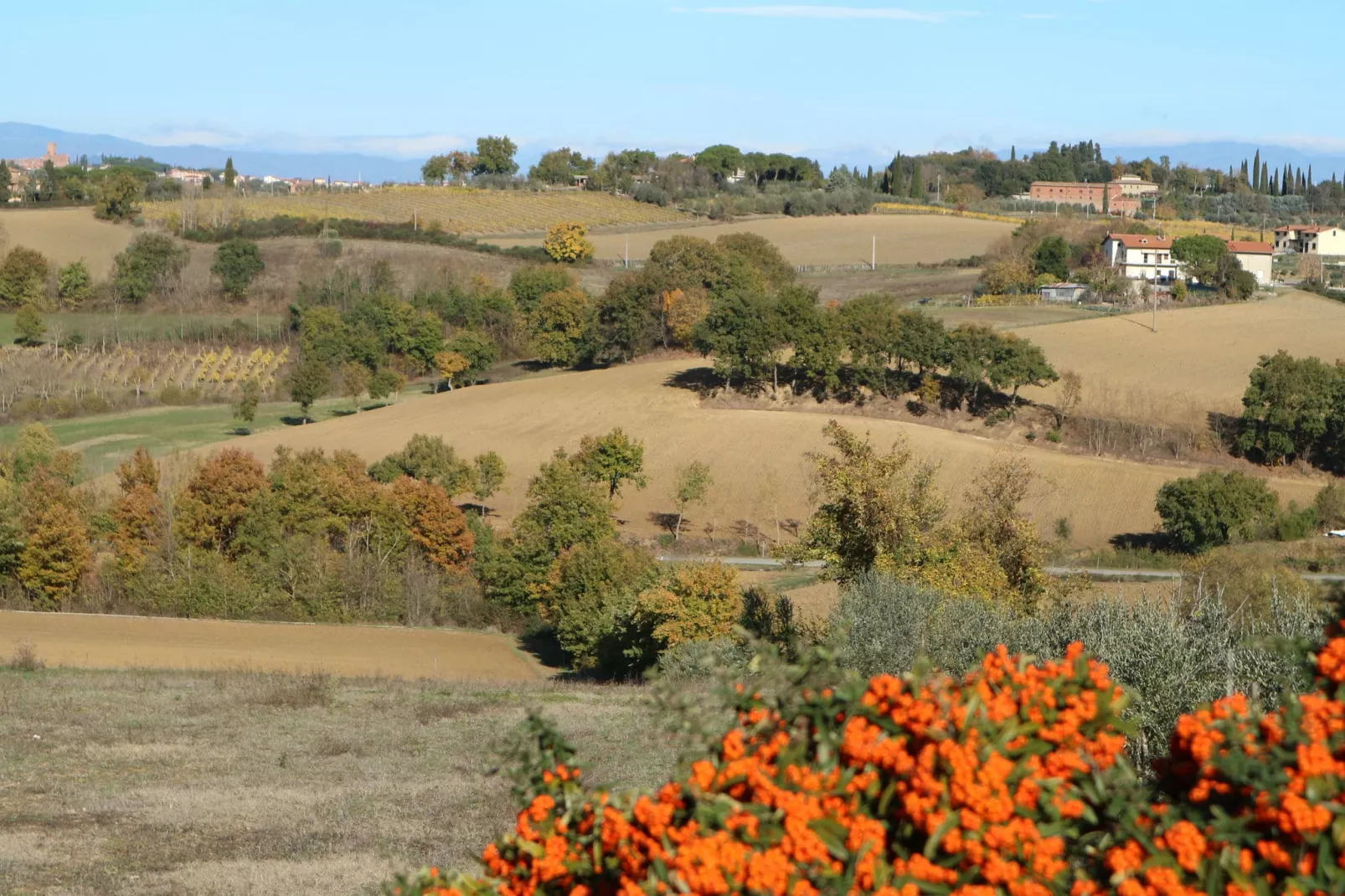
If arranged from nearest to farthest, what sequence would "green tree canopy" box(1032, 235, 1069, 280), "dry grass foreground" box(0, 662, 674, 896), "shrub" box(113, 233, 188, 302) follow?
"dry grass foreground" box(0, 662, 674, 896), "green tree canopy" box(1032, 235, 1069, 280), "shrub" box(113, 233, 188, 302)

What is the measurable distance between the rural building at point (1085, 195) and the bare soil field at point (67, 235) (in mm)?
107374

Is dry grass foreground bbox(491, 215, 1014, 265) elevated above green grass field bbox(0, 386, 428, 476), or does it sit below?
above

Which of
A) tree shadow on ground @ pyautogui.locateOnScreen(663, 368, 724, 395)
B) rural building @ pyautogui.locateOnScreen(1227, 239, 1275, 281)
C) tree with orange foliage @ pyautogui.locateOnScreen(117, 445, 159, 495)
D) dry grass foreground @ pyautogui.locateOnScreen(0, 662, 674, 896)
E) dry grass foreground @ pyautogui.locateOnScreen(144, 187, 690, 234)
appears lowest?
tree with orange foliage @ pyautogui.locateOnScreen(117, 445, 159, 495)

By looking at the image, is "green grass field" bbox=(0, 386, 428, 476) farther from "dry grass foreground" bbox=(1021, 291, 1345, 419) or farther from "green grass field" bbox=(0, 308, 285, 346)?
"dry grass foreground" bbox=(1021, 291, 1345, 419)

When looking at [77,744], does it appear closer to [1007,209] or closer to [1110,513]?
[1110,513]

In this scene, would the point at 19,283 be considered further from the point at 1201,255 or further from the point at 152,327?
the point at 1201,255

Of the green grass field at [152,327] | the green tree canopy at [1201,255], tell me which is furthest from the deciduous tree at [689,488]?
the green tree canopy at [1201,255]

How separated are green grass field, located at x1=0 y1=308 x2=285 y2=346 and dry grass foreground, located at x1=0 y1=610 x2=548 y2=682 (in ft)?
210

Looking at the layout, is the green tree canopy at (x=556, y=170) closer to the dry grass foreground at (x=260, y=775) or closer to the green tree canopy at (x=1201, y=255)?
the green tree canopy at (x=1201, y=255)

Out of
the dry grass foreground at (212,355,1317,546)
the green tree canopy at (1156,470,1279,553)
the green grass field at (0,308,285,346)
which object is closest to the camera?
the green tree canopy at (1156,470,1279,553)

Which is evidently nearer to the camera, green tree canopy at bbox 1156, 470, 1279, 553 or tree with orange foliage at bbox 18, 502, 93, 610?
tree with orange foliage at bbox 18, 502, 93, 610

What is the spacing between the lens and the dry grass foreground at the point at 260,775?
1391 cm

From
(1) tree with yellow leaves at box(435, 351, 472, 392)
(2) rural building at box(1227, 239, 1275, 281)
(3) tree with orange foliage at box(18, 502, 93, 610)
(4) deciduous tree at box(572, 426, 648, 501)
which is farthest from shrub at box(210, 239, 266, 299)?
(2) rural building at box(1227, 239, 1275, 281)

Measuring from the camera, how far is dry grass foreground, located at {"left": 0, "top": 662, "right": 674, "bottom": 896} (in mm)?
13909
